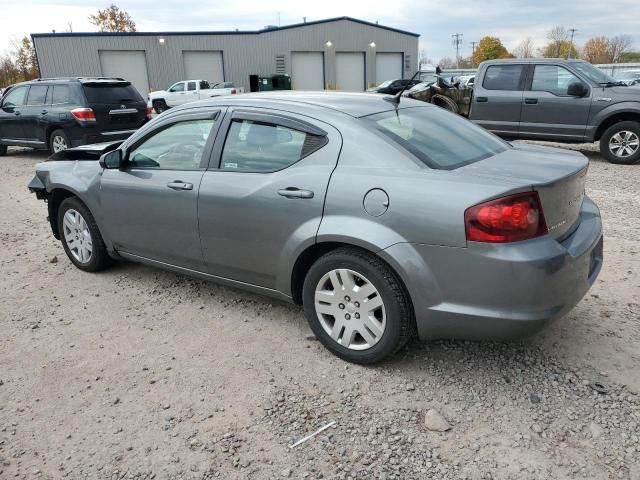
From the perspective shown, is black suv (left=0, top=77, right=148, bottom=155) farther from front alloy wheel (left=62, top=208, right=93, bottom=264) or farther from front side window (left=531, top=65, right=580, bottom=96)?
front side window (left=531, top=65, right=580, bottom=96)

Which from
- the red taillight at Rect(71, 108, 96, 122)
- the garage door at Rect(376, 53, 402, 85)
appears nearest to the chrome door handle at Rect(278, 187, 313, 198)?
the red taillight at Rect(71, 108, 96, 122)

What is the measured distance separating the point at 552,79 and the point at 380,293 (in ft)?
28.2

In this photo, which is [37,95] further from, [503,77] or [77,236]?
[503,77]

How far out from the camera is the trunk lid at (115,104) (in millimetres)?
10945

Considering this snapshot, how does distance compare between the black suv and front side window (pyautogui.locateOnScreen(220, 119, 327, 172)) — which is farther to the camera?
the black suv

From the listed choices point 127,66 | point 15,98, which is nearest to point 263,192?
point 15,98

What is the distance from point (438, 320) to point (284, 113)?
1.60m

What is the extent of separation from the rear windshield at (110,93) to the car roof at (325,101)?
828cm

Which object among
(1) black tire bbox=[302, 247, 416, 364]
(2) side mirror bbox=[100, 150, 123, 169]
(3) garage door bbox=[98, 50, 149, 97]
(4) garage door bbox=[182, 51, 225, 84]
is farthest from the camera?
(4) garage door bbox=[182, 51, 225, 84]

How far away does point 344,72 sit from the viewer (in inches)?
1572

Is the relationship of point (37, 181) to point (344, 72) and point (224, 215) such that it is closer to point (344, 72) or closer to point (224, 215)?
point (224, 215)

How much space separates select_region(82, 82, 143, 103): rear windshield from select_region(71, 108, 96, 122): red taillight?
231 millimetres

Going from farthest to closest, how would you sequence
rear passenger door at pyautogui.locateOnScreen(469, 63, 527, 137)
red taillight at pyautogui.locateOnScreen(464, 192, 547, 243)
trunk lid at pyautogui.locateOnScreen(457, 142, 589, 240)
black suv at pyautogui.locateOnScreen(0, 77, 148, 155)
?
black suv at pyautogui.locateOnScreen(0, 77, 148, 155), rear passenger door at pyautogui.locateOnScreen(469, 63, 527, 137), trunk lid at pyautogui.locateOnScreen(457, 142, 589, 240), red taillight at pyautogui.locateOnScreen(464, 192, 547, 243)

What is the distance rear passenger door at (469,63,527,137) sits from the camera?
33.3 feet
